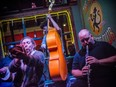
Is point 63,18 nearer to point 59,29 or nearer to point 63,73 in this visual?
point 59,29

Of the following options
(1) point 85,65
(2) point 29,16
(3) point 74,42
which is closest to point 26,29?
(2) point 29,16

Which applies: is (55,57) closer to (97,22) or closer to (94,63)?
(94,63)

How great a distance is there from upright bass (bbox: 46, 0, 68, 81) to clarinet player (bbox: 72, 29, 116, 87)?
0.69 feet

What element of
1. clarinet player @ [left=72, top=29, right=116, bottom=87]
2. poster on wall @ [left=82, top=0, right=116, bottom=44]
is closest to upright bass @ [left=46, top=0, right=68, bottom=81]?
clarinet player @ [left=72, top=29, right=116, bottom=87]

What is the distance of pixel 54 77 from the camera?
2.93 m

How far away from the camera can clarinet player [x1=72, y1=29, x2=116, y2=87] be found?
308 cm

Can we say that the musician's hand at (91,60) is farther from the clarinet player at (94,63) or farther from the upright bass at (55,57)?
the upright bass at (55,57)

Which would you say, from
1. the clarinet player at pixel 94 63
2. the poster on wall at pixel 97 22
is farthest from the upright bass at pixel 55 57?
the poster on wall at pixel 97 22

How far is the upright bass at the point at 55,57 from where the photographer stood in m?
2.89

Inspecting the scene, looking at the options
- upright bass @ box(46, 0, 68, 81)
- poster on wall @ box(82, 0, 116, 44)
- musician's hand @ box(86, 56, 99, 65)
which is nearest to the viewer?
upright bass @ box(46, 0, 68, 81)

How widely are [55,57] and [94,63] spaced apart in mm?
512

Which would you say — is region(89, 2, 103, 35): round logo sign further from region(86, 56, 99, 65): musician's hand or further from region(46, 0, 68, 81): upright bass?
region(46, 0, 68, 81): upright bass

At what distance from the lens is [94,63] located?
3098 millimetres

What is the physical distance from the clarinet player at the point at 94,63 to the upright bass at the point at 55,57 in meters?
0.21
